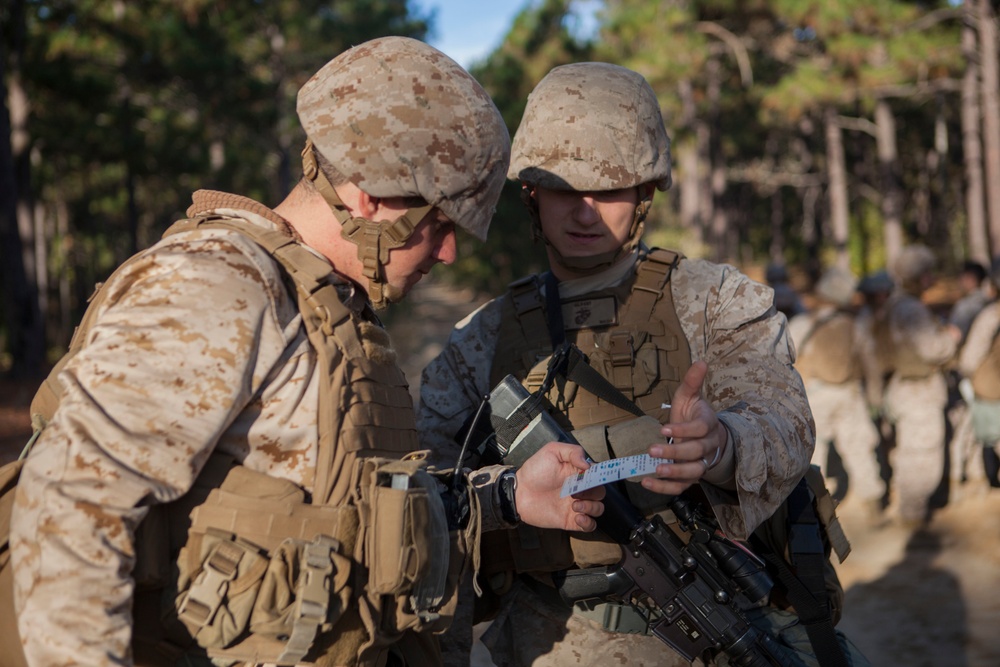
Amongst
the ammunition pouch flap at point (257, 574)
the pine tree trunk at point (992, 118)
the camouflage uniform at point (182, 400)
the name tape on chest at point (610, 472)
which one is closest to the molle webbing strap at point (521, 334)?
the name tape on chest at point (610, 472)

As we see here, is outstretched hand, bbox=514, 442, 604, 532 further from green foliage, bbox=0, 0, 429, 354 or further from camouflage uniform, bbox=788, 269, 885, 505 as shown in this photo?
green foliage, bbox=0, 0, 429, 354

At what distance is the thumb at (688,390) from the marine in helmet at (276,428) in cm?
25

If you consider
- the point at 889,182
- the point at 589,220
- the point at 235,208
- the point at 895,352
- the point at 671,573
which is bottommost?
the point at 895,352

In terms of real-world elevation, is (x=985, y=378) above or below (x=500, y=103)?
below

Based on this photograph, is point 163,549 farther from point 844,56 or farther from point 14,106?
point 844,56

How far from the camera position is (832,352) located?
841cm

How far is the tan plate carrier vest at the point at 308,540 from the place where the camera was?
5.62ft

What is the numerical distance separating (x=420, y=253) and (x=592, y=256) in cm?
83

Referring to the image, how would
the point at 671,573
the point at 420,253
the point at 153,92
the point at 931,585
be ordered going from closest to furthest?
the point at 420,253, the point at 671,573, the point at 931,585, the point at 153,92

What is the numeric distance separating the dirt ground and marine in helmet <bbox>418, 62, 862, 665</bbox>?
357 centimetres

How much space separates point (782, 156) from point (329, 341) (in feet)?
142

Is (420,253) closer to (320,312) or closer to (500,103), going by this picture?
(320,312)

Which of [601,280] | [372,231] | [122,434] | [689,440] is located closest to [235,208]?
[372,231]

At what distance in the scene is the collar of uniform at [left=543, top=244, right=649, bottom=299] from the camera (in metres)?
2.83
